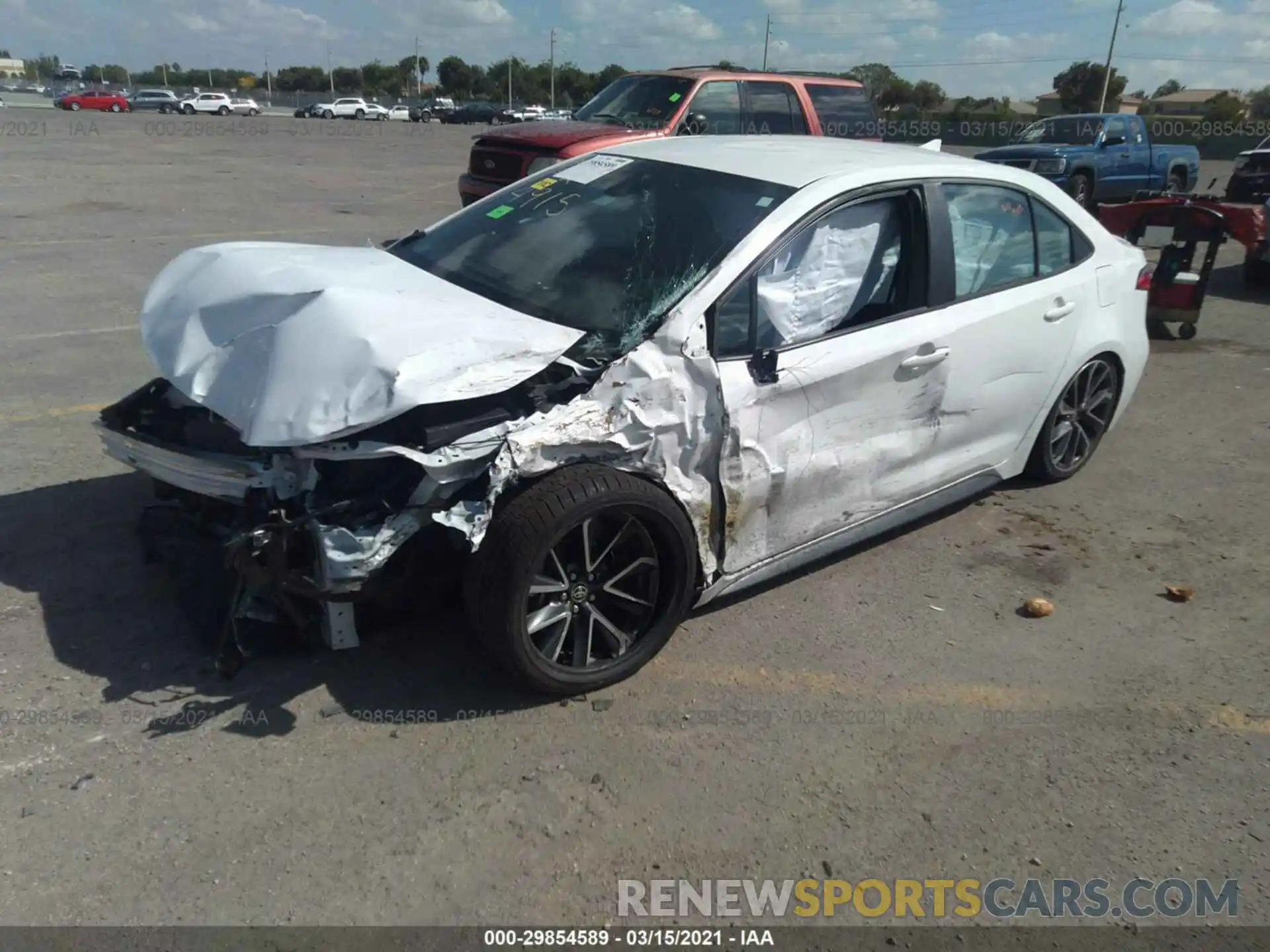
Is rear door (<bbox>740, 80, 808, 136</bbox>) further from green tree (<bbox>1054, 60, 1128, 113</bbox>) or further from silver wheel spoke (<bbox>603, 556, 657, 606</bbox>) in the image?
green tree (<bbox>1054, 60, 1128, 113</bbox>)

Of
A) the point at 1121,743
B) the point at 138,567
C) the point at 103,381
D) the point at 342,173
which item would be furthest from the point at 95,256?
the point at 342,173

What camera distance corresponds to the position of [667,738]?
3.21m

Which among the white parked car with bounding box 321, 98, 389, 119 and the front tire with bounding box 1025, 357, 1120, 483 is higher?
the white parked car with bounding box 321, 98, 389, 119

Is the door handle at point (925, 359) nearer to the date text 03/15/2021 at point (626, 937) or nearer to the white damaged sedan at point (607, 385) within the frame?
the white damaged sedan at point (607, 385)

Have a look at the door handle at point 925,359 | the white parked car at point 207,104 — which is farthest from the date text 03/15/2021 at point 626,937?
the white parked car at point 207,104

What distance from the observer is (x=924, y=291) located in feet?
13.2

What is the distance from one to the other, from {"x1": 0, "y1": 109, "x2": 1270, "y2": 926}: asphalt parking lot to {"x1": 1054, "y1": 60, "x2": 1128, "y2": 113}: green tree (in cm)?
7264

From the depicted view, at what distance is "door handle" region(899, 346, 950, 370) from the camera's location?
3895 mm

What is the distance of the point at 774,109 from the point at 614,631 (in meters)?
9.50

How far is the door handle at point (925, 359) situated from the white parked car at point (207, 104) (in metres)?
63.7

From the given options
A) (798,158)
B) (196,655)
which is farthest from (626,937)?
(798,158)

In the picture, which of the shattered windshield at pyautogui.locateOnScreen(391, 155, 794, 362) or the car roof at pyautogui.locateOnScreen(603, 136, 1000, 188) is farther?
the car roof at pyautogui.locateOnScreen(603, 136, 1000, 188)

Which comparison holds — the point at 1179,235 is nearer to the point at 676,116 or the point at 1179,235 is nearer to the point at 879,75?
the point at 676,116

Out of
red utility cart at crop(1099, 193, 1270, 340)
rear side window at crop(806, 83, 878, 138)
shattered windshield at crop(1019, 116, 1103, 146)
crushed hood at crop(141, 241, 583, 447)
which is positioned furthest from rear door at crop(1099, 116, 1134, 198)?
crushed hood at crop(141, 241, 583, 447)
